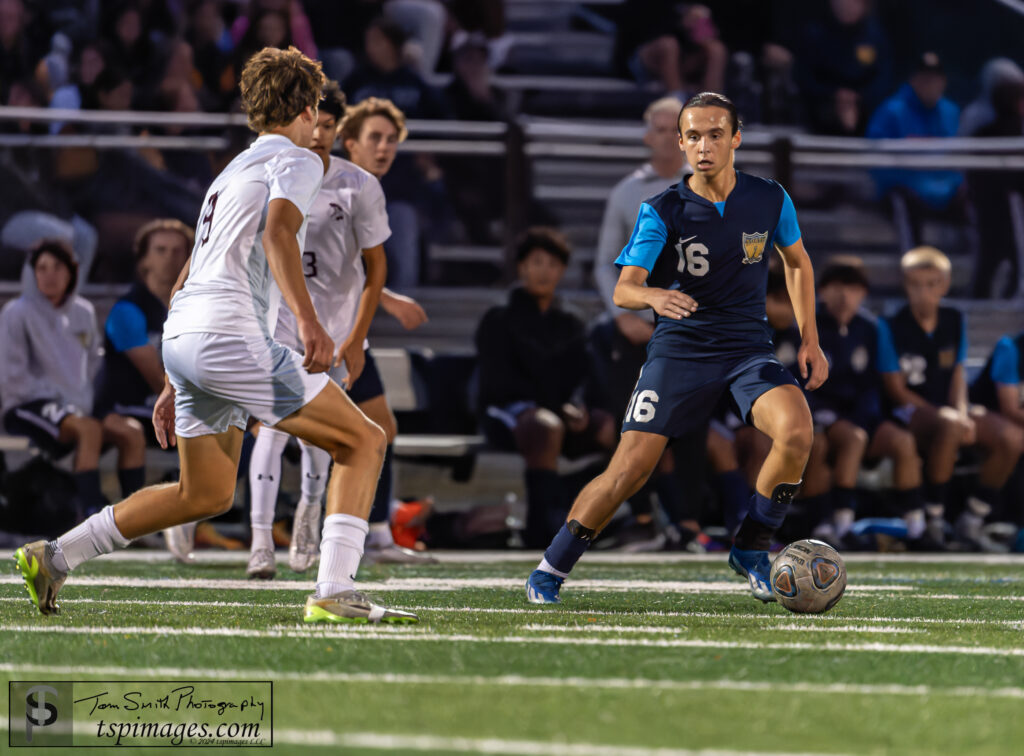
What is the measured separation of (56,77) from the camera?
41.1 feet

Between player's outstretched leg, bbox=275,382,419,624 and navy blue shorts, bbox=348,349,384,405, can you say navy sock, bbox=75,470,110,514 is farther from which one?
player's outstretched leg, bbox=275,382,419,624

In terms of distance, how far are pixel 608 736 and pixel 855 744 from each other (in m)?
0.46

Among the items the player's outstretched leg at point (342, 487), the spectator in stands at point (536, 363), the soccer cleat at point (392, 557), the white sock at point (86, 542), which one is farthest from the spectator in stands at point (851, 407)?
the white sock at point (86, 542)

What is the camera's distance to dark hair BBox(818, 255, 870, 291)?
10.1m

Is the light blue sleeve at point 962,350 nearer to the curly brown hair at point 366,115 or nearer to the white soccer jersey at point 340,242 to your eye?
the curly brown hair at point 366,115

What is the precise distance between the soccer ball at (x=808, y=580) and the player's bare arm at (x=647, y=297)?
97 centimetres

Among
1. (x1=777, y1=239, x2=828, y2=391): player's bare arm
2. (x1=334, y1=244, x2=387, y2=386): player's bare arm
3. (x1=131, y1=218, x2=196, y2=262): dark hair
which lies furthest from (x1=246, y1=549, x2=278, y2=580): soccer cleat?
(x1=131, y1=218, x2=196, y2=262): dark hair

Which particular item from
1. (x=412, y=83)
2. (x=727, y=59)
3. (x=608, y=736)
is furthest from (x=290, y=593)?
(x=727, y=59)

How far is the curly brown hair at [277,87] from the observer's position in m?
A: 4.93

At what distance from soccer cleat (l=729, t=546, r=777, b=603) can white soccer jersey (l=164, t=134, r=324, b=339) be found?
210 centimetres

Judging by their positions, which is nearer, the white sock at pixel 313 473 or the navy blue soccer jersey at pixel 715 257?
the navy blue soccer jersey at pixel 715 257

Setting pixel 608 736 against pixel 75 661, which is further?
pixel 75 661

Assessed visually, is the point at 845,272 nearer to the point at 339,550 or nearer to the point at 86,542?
the point at 339,550

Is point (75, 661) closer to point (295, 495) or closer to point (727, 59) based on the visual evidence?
point (295, 495)
